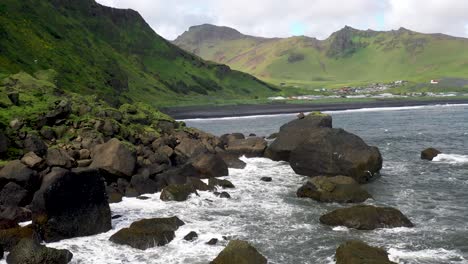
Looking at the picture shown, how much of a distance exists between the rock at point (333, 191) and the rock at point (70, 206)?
14.7 meters

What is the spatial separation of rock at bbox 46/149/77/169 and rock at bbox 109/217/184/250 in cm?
1075

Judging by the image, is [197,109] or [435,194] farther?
[197,109]

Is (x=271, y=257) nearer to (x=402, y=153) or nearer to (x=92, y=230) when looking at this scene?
(x=92, y=230)

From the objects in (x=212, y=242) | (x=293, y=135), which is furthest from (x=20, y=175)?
(x=293, y=135)

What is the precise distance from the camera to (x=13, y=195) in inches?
1019

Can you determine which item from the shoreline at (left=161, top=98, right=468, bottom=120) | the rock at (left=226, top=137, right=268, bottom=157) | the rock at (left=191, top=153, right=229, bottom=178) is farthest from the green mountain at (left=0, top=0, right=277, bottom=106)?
the rock at (left=191, top=153, right=229, bottom=178)

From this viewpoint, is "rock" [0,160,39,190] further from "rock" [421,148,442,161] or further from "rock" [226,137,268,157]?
"rock" [421,148,442,161]

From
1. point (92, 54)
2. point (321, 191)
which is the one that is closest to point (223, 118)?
point (92, 54)

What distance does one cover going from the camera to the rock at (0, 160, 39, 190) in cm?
2662

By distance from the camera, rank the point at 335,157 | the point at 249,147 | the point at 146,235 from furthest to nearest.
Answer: the point at 249,147 → the point at 335,157 → the point at 146,235

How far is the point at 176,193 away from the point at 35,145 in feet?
37.6

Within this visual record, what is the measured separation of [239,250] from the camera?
64.6 feet

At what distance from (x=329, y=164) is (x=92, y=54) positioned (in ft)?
437

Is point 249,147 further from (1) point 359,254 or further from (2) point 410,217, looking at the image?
(1) point 359,254
